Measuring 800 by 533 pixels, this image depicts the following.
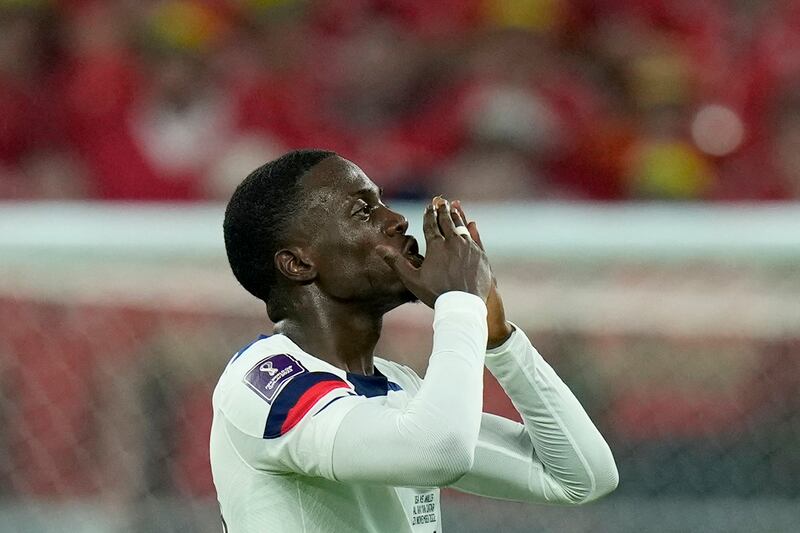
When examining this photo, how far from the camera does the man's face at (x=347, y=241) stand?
2.14m

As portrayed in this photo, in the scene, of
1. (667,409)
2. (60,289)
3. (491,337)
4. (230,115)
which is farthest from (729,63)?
(491,337)

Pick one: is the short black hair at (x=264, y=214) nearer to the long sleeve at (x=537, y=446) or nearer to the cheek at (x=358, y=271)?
the cheek at (x=358, y=271)

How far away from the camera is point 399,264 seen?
209 cm

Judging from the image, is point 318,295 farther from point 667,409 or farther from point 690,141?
point 690,141

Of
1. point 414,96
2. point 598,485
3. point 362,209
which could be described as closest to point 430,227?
point 362,209

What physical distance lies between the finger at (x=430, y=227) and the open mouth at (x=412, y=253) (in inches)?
2.4

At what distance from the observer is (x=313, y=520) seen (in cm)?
204

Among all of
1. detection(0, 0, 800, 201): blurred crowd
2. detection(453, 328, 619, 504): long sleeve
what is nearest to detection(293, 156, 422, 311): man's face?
detection(453, 328, 619, 504): long sleeve

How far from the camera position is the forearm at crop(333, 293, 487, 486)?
1.82m

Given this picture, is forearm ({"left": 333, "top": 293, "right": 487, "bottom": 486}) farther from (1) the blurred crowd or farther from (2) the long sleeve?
(1) the blurred crowd

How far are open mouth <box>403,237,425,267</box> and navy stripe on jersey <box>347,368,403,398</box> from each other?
0.69 feet

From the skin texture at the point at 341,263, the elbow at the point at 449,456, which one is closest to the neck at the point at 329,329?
the skin texture at the point at 341,263

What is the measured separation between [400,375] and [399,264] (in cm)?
32

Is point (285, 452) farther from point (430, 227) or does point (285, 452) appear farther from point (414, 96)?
point (414, 96)
